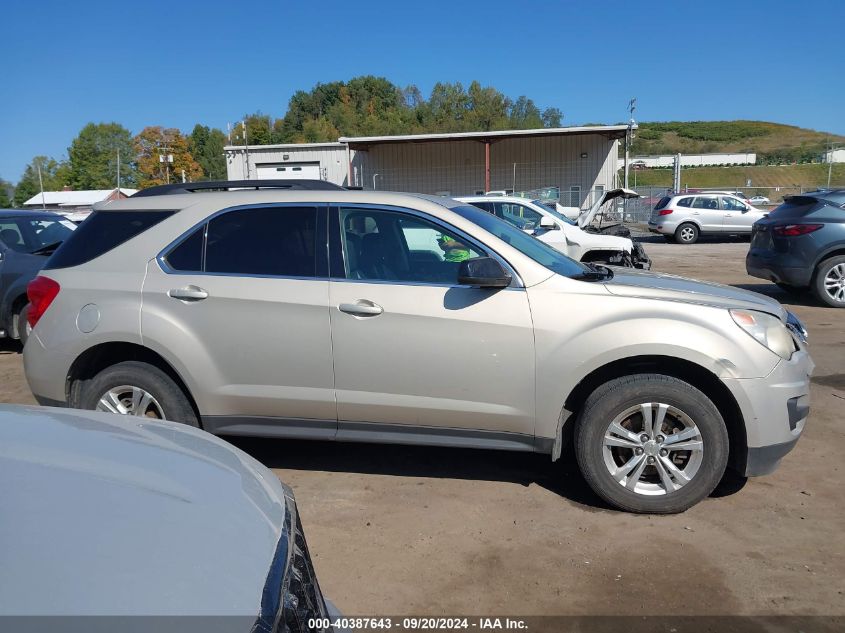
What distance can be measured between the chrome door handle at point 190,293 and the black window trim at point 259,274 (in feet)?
0.36

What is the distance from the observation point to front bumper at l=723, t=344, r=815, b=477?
376cm

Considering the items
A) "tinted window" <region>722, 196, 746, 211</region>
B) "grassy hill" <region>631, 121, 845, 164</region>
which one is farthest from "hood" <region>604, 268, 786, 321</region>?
"grassy hill" <region>631, 121, 845, 164</region>

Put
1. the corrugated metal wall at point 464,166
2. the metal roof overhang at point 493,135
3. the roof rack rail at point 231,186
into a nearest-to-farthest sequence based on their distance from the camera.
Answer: the roof rack rail at point 231,186
the metal roof overhang at point 493,135
the corrugated metal wall at point 464,166

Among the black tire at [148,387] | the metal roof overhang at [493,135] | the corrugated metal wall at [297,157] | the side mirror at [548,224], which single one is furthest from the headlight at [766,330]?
the corrugated metal wall at [297,157]

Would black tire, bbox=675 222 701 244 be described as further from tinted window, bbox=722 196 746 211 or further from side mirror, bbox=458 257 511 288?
side mirror, bbox=458 257 511 288

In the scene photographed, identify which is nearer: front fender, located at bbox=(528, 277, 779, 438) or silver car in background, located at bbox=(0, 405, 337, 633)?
silver car in background, located at bbox=(0, 405, 337, 633)

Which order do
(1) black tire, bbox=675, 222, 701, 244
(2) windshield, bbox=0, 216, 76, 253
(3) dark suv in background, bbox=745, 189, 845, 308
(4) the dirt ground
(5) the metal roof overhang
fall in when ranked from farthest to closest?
(5) the metal roof overhang → (1) black tire, bbox=675, 222, 701, 244 → (3) dark suv in background, bbox=745, 189, 845, 308 → (2) windshield, bbox=0, 216, 76, 253 → (4) the dirt ground

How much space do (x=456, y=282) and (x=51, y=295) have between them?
2656 mm

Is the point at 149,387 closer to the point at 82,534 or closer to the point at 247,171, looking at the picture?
the point at 82,534

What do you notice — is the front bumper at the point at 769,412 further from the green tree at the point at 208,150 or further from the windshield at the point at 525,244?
the green tree at the point at 208,150

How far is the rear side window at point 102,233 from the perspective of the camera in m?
4.54

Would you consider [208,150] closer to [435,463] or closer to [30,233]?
[30,233]

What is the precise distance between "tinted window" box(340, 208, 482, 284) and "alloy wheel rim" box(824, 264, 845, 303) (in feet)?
27.0

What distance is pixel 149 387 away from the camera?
4418mm
